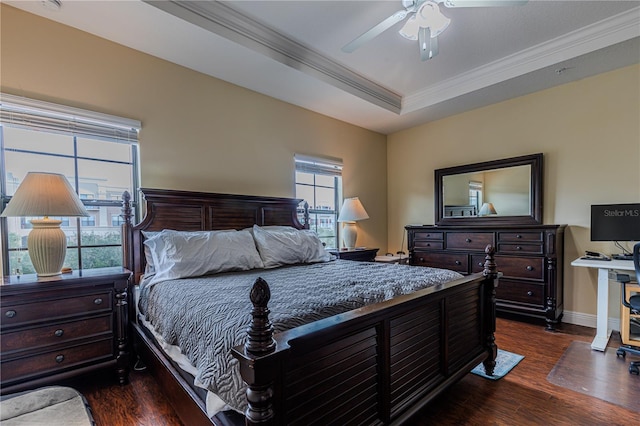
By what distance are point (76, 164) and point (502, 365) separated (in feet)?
13.0

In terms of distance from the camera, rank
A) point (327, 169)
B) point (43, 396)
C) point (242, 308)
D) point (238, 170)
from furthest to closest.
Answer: point (327, 169) < point (238, 170) < point (43, 396) < point (242, 308)

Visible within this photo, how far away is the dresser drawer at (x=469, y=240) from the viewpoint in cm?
369

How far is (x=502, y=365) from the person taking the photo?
2.43m

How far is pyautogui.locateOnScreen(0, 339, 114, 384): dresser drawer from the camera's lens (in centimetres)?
176

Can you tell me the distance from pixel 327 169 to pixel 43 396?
141 inches

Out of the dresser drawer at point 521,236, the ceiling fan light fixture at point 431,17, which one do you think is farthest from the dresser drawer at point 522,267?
the ceiling fan light fixture at point 431,17

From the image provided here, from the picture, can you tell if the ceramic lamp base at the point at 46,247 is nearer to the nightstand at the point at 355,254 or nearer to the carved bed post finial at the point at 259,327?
the carved bed post finial at the point at 259,327

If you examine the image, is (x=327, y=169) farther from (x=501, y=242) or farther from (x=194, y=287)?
(x=194, y=287)

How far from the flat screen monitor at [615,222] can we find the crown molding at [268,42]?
2.78 meters

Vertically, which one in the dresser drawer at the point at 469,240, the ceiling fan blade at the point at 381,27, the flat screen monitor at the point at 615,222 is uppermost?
the ceiling fan blade at the point at 381,27

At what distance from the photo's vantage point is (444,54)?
3154 millimetres

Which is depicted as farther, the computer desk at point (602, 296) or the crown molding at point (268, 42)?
the computer desk at point (602, 296)

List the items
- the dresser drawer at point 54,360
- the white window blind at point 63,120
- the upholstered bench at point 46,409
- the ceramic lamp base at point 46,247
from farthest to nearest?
1. the white window blind at point 63,120
2. the ceramic lamp base at point 46,247
3. the dresser drawer at point 54,360
4. the upholstered bench at point 46,409

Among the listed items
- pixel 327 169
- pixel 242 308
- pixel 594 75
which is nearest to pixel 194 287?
pixel 242 308
